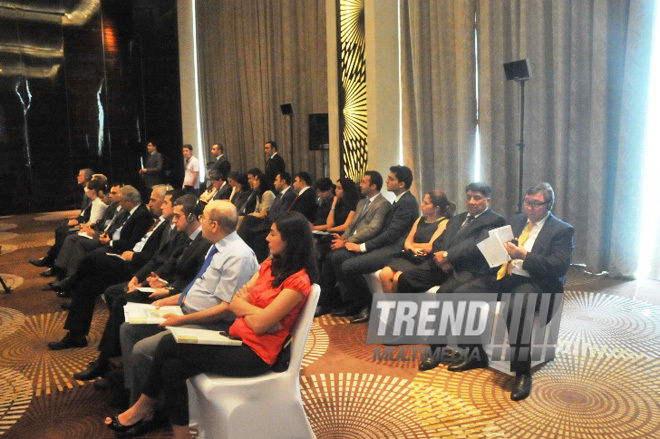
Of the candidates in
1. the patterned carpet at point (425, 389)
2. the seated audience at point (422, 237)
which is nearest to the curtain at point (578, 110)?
the patterned carpet at point (425, 389)

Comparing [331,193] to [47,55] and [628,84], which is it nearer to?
[628,84]

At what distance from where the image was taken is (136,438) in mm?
3104

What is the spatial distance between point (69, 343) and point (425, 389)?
2.66 metres

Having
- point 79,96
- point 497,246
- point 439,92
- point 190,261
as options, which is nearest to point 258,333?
point 190,261

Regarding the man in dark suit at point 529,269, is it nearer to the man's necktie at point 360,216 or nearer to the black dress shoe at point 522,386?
the black dress shoe at point 522,386

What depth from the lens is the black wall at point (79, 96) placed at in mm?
12758

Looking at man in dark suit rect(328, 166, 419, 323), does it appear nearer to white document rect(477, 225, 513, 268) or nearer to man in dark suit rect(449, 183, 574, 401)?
man in dark suit rect(449, 183, 574, 401)

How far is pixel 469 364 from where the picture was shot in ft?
12.8

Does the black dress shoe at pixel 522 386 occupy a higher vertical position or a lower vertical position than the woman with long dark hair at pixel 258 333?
lower

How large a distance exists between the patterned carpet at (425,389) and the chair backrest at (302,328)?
56 centimetres

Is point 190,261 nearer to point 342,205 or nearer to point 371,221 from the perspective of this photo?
point 371,221

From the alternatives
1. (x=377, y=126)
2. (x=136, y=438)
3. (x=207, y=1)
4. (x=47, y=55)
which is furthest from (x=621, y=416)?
(x=47, y=55)

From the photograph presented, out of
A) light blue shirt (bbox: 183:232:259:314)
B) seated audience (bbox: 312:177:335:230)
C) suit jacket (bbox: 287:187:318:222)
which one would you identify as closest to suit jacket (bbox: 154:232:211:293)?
light blue shirt (bbox: 183:232:259:314)

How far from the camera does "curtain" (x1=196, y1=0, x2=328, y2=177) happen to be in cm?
1016
